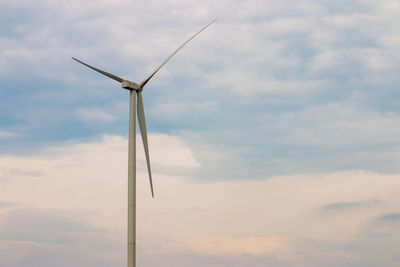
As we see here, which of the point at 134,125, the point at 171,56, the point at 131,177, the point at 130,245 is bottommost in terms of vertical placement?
the point at 130,245

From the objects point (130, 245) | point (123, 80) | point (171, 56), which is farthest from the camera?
point (171, 56)

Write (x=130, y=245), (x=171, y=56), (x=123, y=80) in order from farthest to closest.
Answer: (x=171, y=56) < (x=123, y=80) < (x=130, y=245)

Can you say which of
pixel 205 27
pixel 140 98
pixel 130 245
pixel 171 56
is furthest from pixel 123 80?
pixel 130 245

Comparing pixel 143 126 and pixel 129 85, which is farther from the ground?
pixel 129 85

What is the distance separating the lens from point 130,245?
66.7 metres

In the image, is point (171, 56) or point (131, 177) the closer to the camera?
point (131, 177)

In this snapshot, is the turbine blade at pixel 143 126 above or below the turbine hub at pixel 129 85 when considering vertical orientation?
below

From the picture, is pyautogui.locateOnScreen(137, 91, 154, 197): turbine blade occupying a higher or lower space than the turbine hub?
lower

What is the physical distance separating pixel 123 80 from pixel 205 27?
1410cm

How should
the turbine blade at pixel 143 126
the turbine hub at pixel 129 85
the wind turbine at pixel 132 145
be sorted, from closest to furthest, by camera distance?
the wind turbine at pixel 132 145 < the turbine hub at pixel 129 85 < the turbine blade at pixel 143 126

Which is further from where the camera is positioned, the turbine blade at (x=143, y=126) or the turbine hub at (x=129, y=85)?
the turbine blade at (x=143, y=126)

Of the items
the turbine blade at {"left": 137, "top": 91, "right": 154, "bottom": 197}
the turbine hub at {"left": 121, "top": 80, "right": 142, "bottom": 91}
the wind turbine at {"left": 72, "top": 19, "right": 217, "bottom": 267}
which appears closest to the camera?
the wind turbine at {"left": 72, "top": 19, "right": 217, "bottom": 267}

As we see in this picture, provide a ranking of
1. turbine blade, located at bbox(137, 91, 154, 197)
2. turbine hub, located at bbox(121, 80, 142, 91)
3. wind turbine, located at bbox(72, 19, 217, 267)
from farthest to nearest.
Answer: turbine blade, located at bbox(137, 91, 154, 197) → turbine hub, located at bbox(121, 80, 142, 91) → wind turbine, located at bbox(72, 19, 217, 267)

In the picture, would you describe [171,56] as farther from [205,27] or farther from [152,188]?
[152,188]
